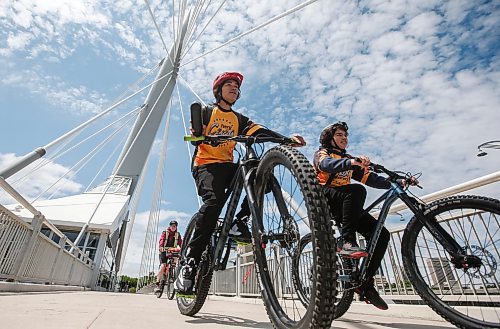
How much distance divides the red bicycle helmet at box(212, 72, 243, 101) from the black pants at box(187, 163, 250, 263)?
0.71 m

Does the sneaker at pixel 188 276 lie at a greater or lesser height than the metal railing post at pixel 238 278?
lesser

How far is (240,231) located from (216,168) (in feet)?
1.69

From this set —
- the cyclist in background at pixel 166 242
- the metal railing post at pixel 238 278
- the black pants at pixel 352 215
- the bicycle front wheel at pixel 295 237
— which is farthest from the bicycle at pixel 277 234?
the cyclist in background at pixel 166 242

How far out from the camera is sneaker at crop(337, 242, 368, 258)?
7.44 feet

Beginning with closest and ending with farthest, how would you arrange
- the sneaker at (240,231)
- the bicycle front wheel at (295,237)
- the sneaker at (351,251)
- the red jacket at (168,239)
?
the bicycle front wheel at (295,237) → the sneaker at (240,231) → the sneaker at (351,251) → the red jacket at (168,239)

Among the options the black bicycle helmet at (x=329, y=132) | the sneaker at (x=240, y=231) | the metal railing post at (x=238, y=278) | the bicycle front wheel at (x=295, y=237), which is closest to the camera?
the bicycle front wheel at (x=295, y=237)

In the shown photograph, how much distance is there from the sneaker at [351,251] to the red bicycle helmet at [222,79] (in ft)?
5.13

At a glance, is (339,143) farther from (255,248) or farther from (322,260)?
(322,260)

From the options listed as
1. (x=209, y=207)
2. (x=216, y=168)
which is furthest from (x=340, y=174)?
(x=209, y=207)

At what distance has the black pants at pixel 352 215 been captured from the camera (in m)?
2.47

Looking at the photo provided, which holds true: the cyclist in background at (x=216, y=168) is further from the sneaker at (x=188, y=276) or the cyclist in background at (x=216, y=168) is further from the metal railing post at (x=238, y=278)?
the metal railing post at (x=238, y=278)

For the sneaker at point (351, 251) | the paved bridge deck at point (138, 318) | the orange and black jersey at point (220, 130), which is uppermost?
the orange and black jersey at point (220, 130)

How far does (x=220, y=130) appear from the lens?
2541 mm

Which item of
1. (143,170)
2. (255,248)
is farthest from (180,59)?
(255,248)
